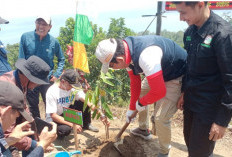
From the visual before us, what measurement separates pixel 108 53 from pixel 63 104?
149cm

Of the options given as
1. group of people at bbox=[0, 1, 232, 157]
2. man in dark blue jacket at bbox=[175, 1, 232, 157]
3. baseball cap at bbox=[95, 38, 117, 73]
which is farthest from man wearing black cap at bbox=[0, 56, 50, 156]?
man in dark blue jacket at bbox=[175, 1, 232, 157]

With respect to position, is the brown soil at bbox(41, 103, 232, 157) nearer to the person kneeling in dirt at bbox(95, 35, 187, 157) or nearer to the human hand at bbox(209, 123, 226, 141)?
the person kneeling in dirt at bbox(95, 35, 187, 157)

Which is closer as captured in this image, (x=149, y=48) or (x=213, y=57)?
(x=213, y=57)

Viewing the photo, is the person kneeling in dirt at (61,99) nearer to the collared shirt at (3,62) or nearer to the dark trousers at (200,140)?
the collared shirt at (3,62)

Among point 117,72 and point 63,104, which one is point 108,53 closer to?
point 63,104

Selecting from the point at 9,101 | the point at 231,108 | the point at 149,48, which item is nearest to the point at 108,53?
the point at 149,48

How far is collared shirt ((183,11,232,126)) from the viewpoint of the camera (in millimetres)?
1591

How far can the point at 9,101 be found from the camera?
1401 mm

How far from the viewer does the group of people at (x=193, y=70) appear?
5.41 feet

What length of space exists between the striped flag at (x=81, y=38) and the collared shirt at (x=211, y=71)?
6.32ft

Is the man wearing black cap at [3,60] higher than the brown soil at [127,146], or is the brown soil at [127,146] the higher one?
the man wearing black cap at [3,60]

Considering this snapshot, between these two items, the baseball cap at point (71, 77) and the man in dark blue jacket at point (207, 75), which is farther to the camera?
the baseball cap at point (71, 77)

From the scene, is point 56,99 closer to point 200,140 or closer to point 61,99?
point 61,99

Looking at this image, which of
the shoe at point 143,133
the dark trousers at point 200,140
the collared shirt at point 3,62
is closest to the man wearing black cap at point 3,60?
the collared shirt at point 3,62
